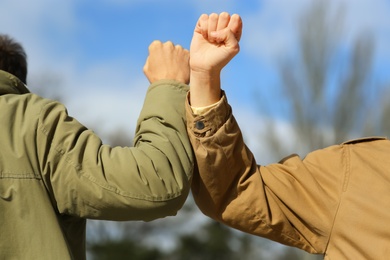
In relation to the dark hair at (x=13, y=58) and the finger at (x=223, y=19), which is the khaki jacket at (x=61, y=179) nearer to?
the dark hair at (x=13, y=58)

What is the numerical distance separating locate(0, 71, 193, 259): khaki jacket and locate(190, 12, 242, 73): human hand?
0.39 m

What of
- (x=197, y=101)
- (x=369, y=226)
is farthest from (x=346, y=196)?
(x=197, y=101)

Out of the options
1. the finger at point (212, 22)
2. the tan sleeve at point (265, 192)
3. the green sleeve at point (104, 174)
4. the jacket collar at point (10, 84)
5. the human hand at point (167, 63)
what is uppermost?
the finger at point (212, 22)

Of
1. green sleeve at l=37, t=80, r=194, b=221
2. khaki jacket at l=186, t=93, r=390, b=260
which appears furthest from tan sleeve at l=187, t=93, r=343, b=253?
→ green sleeve at l=37, t=80, r=194, b=221

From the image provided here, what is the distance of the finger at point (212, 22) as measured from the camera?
8.58ft

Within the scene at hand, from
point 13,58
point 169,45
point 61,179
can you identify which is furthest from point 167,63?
point 61,179

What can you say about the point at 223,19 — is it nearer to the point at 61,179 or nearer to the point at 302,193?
the point at 302,193

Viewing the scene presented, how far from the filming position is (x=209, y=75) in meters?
2.62

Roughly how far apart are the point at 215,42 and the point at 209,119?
244 mm

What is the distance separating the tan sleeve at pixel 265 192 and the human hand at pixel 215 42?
13 centimetres

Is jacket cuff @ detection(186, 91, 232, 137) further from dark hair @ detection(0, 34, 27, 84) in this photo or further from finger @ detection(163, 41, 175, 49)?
dark hair @ detection(0, 34, 27, 84)

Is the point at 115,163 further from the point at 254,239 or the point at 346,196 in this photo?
the point at 254,239

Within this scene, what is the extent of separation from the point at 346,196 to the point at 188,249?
1717cm

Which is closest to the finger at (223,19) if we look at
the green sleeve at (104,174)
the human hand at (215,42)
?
the human hand at (215,42)
